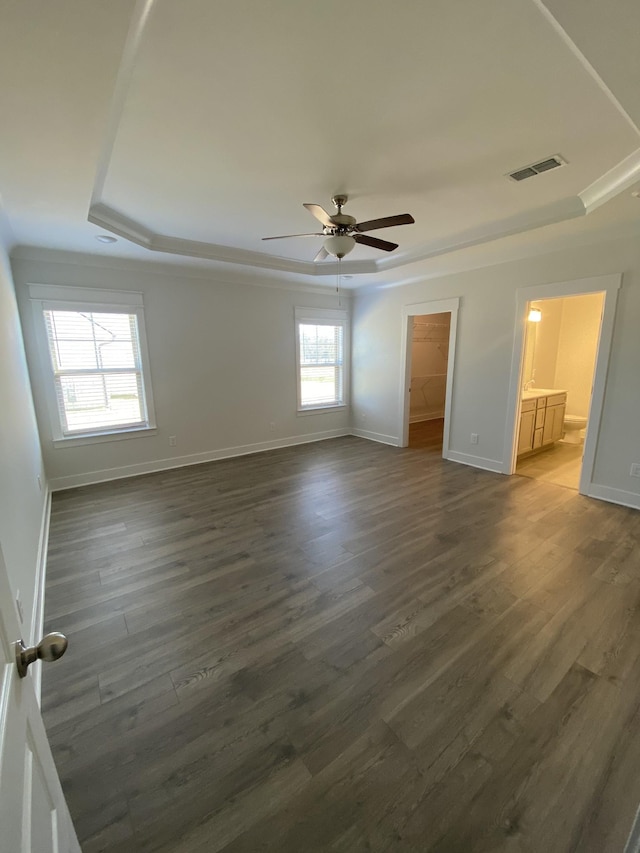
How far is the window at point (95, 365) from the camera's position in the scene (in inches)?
156

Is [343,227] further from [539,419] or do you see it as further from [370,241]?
[539,419]

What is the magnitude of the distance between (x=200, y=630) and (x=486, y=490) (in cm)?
324

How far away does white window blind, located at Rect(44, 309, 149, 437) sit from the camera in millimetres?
3996

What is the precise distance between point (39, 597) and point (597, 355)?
5060 millimetres

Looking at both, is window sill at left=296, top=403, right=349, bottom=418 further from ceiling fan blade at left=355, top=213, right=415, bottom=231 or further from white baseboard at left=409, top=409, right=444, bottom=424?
ceiling fan blade at left=355, top=213, right=415, bottom=231

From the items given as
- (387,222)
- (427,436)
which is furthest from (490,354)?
(387,222)

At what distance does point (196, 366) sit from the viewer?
4.90 m

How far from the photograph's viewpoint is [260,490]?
4074 millimetres

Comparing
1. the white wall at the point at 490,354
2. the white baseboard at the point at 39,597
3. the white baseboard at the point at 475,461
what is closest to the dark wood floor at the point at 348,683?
the white baseboard at the point at 39,597

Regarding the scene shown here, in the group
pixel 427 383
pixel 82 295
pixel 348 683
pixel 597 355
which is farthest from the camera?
pixel 427 383

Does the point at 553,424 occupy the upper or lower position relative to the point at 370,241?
lower

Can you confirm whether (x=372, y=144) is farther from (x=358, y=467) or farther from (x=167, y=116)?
(x=358, y=467)

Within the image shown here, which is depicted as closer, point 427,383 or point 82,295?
point 82,295

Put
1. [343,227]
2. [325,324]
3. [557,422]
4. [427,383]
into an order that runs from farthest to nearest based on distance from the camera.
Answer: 1. [427,383]
2. [325,324]
3. [557,422]
4. [343,227]
